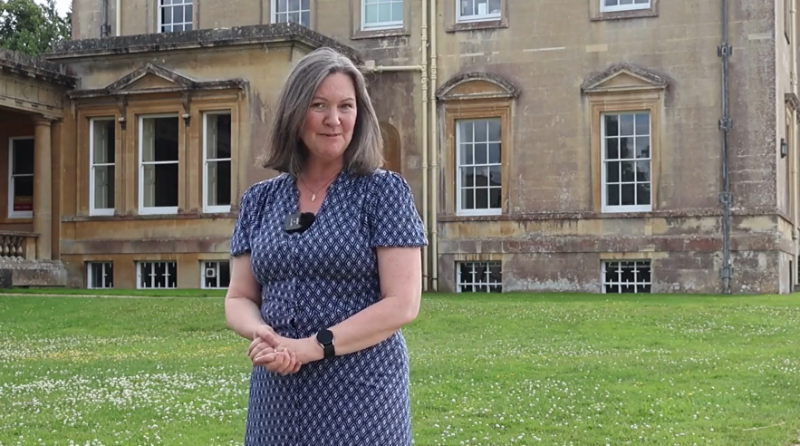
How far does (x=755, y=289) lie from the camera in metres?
23.0

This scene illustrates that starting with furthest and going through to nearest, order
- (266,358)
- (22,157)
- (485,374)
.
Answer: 1. (22,157)
2. (485,374)
3. (266,358)

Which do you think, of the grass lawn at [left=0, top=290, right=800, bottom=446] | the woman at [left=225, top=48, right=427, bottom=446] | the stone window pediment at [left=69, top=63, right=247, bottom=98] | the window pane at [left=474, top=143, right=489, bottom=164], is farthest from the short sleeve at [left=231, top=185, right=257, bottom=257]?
the window pane at [left=474, top=143, right=489, bottom=164]

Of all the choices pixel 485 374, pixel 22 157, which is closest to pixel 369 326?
pixel 485 374

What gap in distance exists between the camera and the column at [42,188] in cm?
2466

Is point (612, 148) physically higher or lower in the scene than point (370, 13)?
lower

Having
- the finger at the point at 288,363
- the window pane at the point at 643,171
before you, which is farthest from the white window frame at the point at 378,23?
the finger at the point at 288,363

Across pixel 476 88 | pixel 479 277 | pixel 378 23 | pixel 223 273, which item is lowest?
pixel 479 277

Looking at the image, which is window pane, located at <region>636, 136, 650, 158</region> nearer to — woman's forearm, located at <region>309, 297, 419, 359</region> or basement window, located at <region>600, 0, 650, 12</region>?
basement window, located at <region>600, 0, 650, 12</region>

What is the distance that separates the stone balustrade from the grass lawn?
6.23m

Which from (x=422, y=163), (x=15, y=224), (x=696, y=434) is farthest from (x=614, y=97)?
(x=696, y=434)

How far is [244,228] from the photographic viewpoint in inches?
156

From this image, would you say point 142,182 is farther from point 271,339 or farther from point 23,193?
point 271,339

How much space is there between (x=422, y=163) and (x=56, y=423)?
1726 centimetres

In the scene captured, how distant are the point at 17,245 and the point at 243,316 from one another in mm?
21667
